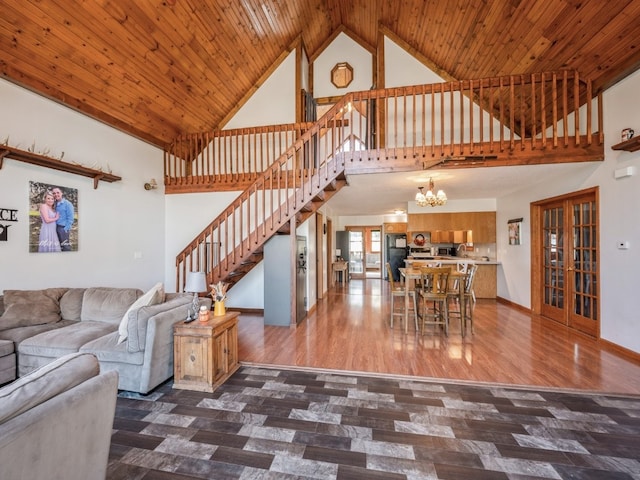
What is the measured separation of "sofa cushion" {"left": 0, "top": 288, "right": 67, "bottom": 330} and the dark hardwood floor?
214cm

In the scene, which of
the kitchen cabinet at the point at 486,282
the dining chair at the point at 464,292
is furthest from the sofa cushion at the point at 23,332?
the kitchen cabinet at the point at 486,282

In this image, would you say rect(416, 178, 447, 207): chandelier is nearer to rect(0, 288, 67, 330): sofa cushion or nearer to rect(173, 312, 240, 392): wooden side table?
rect(173, 312, 240, 392): wooden side table

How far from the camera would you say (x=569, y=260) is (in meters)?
4.58

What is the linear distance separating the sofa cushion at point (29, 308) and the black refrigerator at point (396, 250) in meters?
8.32

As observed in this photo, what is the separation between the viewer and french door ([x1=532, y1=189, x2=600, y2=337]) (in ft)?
13.5

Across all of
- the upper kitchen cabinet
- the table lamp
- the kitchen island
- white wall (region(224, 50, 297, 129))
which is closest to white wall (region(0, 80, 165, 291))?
white wall (region(224, 50, 297, 129))

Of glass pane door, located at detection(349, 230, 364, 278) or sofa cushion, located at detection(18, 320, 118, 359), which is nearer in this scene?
sofa cushion, located at detection(18, 320, 118, 359)

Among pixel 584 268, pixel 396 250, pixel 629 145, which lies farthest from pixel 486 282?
pixel 629 145

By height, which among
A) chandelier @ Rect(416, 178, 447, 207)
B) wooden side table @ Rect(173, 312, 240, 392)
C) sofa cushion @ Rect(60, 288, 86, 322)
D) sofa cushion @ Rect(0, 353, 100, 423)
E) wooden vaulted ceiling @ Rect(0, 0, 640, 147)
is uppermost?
wooden vaulted ceiling @ Rect(0, 0, 640, 147)

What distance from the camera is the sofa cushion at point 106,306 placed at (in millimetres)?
3350

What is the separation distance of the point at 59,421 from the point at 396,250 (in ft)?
30.3

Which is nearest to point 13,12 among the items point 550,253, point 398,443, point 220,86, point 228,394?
point 220,86

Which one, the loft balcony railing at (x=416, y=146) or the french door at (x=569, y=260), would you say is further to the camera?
the french door at (x=569, y=260)

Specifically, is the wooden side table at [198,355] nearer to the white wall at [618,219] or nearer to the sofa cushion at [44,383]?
the sofa cushion at [44,383]
